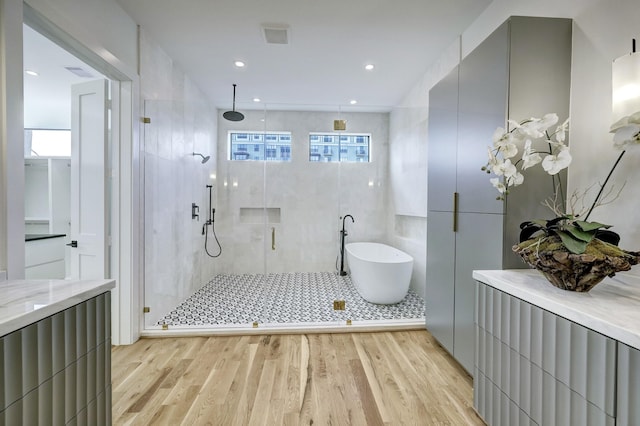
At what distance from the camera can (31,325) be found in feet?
2.79

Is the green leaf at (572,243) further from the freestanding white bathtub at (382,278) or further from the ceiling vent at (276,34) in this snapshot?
the ceiling vent at (276,34)

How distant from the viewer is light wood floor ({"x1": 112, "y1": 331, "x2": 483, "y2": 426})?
5.21 feet

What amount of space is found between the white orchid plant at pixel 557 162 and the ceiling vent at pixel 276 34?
2.00 m

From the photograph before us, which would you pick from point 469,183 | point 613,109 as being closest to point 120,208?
point 469,183

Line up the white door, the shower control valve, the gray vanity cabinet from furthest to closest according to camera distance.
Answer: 1. the shower control valve
2. the white door
3. the gray vanity cabinet

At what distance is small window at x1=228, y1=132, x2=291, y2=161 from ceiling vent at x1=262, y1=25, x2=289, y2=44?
1211mm

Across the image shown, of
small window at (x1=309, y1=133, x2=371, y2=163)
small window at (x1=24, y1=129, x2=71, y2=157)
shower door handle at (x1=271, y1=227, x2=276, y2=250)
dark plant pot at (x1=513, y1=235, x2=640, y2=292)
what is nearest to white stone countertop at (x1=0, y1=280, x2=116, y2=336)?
dark plant pot at (x1=513, y1=235, x2=640, y2=292)

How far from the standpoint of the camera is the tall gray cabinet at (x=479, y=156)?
160 centimetres

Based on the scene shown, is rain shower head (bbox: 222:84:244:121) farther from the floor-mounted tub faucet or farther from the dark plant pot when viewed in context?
the dark plant pot

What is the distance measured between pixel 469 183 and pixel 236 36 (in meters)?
2.37

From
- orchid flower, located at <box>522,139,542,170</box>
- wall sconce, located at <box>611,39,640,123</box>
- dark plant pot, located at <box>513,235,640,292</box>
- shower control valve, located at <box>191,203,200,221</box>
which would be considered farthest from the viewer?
shower control valve, located at <box>191,203,200,221</box>

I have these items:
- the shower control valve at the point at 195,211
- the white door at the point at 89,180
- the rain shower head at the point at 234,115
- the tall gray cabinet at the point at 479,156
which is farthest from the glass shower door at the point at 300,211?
the white door at the point at 89,180

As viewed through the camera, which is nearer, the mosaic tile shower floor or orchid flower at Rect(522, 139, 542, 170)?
orchid flower at Rect(522, 139, 542, 170)

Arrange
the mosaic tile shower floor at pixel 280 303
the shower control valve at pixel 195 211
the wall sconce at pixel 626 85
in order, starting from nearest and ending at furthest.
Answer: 1. the wall sconce at pixel 626 85
2. the mosaic tile shower floor at pixel 280 303
3. the shower control valve at pixel 195 211
